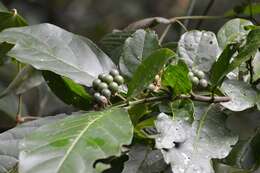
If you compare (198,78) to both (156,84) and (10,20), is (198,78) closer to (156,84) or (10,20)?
(156,84)

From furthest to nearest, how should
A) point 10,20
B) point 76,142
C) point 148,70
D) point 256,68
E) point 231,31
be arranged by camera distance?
point 10,20, point 231,31, point 256,68, point 148,70, point 76,142

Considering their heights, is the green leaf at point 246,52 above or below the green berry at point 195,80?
above

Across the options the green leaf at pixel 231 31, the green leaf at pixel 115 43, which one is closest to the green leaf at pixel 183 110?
the green leaf at pixel 231 31

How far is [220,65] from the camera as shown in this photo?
0.90m

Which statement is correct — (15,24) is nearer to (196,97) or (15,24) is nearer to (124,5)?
(196,97)

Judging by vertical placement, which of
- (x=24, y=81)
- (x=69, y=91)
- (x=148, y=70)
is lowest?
(x=24, y=81)

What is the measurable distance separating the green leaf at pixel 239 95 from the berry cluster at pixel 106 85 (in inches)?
6.4

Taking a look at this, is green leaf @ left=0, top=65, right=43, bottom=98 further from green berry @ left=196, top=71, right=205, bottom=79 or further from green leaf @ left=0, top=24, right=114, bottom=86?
green berry @ left=196, top=71, right=205, bottom=79

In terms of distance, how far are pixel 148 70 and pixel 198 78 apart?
11cm

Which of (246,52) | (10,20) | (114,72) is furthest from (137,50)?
(10,20)

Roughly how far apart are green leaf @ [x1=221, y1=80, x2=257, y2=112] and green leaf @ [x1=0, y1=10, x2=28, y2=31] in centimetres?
47

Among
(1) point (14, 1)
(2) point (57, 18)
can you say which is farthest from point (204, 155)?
(2) point (57, 18)

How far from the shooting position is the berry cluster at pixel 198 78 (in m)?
0.90

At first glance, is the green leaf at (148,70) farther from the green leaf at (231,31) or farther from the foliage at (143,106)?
the green leaf at (231,31)
